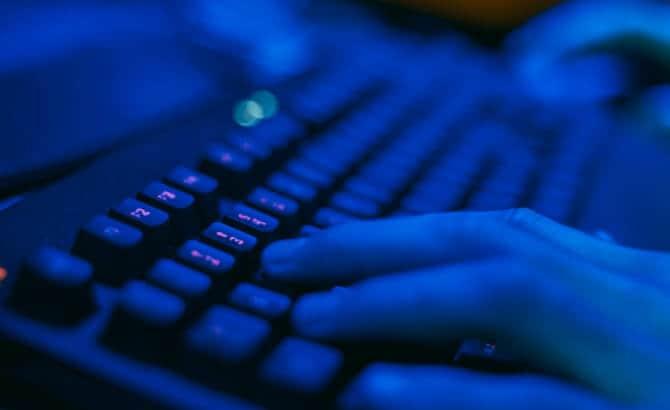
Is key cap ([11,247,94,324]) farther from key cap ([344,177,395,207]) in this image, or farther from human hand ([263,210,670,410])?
key cap ([344,177,395,207])

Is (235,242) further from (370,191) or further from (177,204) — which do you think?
(370,191)

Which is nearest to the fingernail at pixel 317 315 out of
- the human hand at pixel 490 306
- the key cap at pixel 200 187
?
the human hand at pixel 490 306

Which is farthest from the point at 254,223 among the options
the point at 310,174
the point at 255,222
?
the point at 310,174

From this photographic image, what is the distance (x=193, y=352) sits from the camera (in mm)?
347

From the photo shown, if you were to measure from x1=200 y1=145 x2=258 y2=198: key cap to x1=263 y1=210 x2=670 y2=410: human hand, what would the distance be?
10cm

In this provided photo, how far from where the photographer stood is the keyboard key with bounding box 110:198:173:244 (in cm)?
41

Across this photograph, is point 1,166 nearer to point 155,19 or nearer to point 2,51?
point 2,51

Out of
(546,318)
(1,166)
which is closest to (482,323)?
(546,318)

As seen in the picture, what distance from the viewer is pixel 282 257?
427mm

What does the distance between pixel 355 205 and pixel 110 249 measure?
0.20m

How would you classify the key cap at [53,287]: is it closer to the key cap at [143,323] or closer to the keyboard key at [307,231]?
the key cap at [143,323]

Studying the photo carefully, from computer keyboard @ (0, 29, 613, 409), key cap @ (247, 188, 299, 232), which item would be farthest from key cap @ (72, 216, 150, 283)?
key cap @ (247, 188, 299, 232)

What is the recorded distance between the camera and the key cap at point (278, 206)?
48cm

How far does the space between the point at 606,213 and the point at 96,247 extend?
454mm
